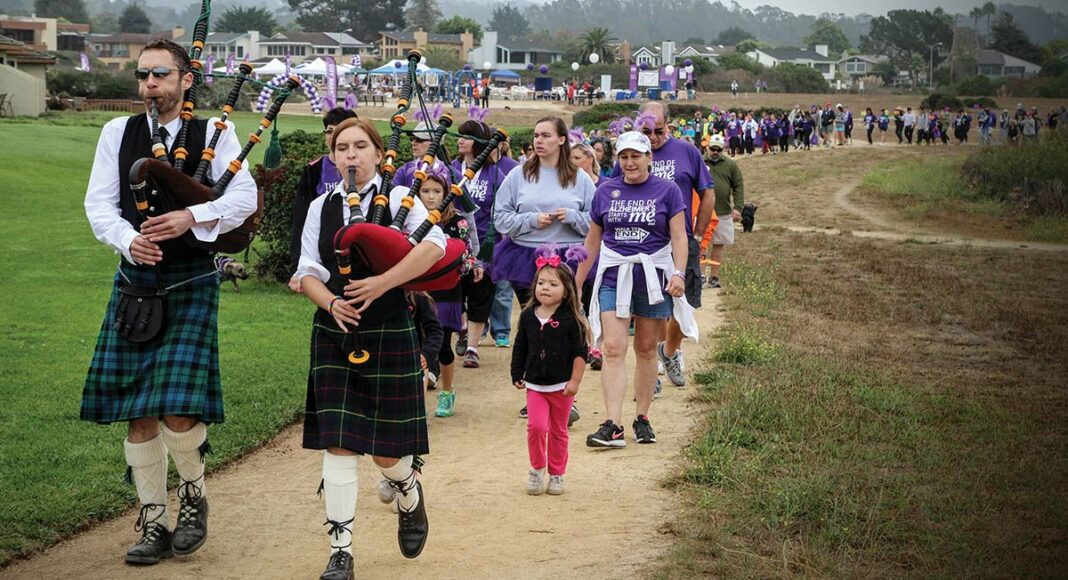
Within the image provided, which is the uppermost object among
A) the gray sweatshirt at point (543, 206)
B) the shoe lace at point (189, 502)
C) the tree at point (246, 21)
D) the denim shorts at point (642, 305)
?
the tree at point (246, 21)

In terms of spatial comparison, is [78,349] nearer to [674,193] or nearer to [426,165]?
[674,193]

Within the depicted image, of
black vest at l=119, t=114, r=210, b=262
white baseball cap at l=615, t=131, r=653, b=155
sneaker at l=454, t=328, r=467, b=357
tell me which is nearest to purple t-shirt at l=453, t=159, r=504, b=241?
sneaker at l=454, t=328, r=467, b=357

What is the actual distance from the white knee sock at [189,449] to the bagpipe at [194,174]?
869 mm

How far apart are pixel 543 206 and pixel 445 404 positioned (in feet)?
5.54

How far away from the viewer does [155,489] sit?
5.81 metres

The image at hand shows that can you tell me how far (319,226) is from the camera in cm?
550

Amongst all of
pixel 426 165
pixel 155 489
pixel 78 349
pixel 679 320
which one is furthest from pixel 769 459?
pixel 78 349

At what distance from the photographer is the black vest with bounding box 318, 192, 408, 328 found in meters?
5.37

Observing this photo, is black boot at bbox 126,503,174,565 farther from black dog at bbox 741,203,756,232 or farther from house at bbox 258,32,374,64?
house at bbox 258,32,374,64

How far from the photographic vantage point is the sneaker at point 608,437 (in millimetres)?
8078

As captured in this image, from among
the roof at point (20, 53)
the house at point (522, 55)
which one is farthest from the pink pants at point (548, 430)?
the house at point (522, 55)

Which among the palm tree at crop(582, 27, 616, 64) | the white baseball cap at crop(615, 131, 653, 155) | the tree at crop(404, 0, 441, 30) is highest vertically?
the tree at crop(404, 0, 441, 30)

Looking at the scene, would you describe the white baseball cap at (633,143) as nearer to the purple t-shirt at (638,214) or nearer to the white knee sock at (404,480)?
the purple t-shirt at (638,214)

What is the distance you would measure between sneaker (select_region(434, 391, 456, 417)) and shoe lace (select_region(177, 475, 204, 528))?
346 cm
